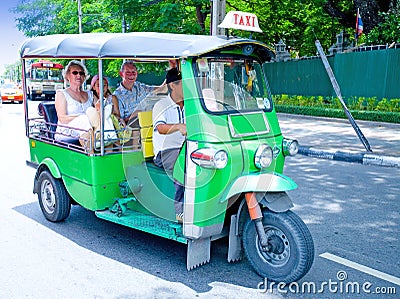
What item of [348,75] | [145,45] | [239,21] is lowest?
[348,75]

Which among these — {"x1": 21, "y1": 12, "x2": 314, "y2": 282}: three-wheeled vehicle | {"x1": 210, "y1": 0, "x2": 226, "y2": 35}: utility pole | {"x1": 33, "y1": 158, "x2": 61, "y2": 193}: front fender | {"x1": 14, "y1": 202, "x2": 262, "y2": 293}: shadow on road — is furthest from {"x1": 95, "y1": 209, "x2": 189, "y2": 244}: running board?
{"x1": 210, "y1": 0, "x2": 226, "y2": 35}: utility pole

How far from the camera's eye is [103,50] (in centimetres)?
449

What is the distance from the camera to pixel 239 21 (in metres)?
4.43

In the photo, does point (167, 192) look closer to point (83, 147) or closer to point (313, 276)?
point (83, 147)

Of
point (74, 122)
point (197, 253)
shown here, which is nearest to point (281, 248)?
point (197, 253)

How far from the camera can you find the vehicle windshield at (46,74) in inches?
1179

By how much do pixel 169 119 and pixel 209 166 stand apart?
0.92m

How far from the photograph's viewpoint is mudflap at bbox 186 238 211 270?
4.08 meters

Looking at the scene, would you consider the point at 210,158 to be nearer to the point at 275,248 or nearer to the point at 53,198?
the point at 275,248

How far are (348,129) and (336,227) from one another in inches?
329

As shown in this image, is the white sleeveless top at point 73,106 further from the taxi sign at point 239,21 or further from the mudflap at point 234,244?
the mudflap at point 234,244

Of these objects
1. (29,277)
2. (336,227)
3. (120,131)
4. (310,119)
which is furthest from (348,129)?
(29,277)

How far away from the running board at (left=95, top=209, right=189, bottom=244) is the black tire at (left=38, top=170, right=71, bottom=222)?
74cm

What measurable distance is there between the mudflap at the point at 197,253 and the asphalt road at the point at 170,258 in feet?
0.37
